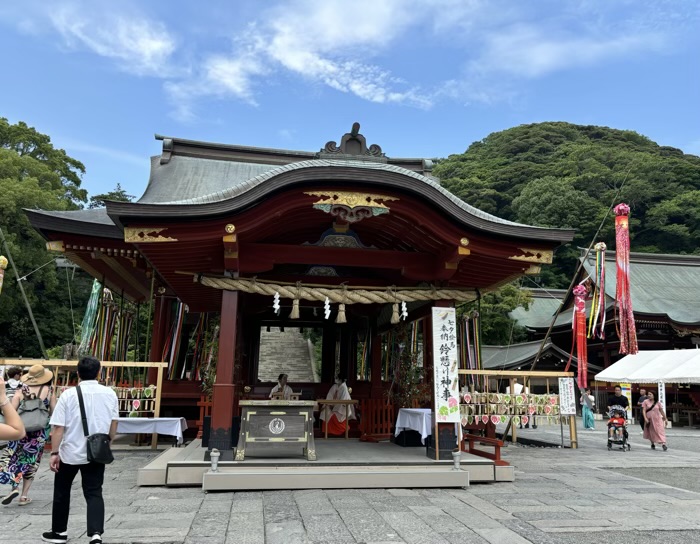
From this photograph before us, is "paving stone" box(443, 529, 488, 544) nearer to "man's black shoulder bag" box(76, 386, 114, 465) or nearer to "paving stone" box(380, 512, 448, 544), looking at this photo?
"paving stone" box(380, 512, 448, 544)

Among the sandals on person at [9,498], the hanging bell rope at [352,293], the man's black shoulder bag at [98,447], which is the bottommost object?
the sandals on person at [9,498]

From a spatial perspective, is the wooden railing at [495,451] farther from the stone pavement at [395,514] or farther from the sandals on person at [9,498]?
the sandals on person at [9,498]

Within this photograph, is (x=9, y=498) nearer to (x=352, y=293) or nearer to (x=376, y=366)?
(x=352, y=293)

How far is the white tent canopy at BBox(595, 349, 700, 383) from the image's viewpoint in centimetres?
1724

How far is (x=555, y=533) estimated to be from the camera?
15.9ft

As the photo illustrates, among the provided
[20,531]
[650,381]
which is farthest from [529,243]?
[650,381]

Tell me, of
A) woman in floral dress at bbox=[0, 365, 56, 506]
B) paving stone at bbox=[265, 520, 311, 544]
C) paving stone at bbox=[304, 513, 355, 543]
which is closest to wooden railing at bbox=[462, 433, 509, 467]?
paving stone at bbox=[304, 513, 355, 543]

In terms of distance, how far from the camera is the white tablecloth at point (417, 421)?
7730 mm

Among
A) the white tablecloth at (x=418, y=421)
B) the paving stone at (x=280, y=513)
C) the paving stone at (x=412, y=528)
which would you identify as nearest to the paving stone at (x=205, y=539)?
the paving stone at (x=280, y=513)

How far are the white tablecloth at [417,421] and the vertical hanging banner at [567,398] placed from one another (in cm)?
518

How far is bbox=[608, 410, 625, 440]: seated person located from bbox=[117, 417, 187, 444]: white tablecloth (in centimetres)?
967

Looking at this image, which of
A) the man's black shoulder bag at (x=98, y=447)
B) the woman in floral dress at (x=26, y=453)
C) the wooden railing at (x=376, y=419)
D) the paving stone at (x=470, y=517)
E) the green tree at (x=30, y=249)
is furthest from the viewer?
the green tree at (x=30, y=249)

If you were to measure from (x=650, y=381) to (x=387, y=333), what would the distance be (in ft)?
39.1

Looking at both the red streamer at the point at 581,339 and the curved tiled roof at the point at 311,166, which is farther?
the red streamer at the point at 581,339
